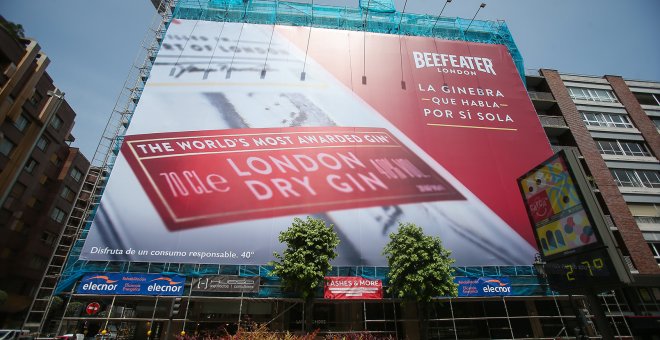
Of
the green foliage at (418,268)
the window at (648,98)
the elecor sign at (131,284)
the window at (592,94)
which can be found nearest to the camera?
the green foliage at (418,268)

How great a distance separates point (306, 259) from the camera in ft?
52.0

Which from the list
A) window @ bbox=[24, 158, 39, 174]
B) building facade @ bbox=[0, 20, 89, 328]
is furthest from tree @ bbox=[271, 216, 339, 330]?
window @ bbox=[24, 158, 39, 174]

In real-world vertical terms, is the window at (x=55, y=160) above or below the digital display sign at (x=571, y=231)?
above

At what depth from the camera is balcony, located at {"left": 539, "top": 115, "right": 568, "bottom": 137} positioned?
26.9 metres

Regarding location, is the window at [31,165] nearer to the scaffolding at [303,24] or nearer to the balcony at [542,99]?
the scaffolding at [303,24]

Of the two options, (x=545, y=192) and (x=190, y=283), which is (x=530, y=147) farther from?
(x=190, y=283)

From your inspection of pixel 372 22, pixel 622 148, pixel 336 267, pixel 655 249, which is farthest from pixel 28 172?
pixel 622 148

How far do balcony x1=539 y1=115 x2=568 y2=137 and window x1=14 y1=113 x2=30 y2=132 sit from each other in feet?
138

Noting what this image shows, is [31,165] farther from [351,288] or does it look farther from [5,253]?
[351,288]

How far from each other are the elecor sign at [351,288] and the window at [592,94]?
26.2 meters

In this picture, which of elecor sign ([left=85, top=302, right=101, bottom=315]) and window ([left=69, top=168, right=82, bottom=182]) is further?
window ([left=69, top=168, right=82, bottom=182])

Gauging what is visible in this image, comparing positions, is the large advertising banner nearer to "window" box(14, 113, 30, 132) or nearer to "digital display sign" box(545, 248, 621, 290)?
"digital display sign" box(545, 248, 621, 290)

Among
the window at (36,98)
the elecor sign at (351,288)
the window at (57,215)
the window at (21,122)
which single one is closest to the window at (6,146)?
the window at (21,122)

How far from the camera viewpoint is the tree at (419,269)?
15594mm
